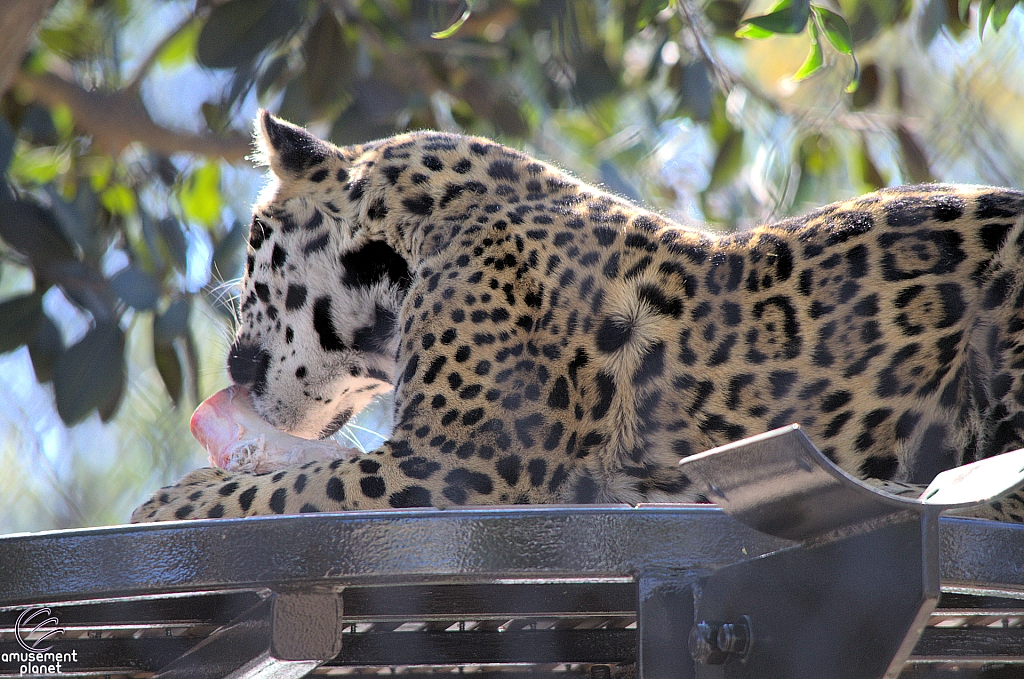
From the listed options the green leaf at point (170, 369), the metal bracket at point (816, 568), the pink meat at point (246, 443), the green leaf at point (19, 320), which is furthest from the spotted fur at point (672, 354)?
the green leaf at point (170, 369)

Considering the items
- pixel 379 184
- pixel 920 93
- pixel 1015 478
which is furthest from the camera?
pixel 920 93

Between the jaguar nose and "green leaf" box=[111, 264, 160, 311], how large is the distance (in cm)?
90

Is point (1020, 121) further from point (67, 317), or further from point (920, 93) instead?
point (67, 317)

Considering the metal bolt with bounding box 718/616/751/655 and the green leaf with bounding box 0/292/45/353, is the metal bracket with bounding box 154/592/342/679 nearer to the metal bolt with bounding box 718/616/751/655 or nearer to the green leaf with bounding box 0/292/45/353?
the metal bolt with bounding box 718/616/751/655

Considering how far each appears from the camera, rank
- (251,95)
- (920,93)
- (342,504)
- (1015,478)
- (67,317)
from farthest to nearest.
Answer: (920,93), (251,95), (67,317), (342,504), (1015,478)

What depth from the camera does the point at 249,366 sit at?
229cm

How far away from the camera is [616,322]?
1.82 meters

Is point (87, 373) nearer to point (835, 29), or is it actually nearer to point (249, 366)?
point (249, 366)

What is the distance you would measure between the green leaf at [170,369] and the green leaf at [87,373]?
0.24 m

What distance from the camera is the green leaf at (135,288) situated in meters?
3.11

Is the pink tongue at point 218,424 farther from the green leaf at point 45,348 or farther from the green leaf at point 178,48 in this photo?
the green leaf at point 178,48

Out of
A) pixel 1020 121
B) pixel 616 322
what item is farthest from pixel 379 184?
pixel 1020 121

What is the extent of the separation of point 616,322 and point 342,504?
51 cm

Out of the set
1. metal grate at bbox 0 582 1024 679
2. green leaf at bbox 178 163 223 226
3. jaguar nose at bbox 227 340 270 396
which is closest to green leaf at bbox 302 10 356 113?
green leaf at bbox 178 163 223 226
